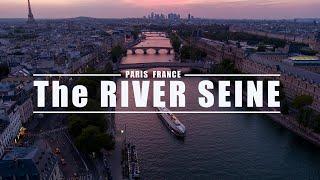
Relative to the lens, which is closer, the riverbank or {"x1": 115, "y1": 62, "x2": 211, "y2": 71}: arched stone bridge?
the riverbank

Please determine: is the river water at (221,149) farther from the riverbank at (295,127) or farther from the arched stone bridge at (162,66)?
the arched stone bridge at (162,66)

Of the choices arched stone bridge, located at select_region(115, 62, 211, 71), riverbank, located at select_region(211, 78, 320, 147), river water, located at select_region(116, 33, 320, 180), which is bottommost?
river water, located at select_region(116, 33, 320, 180)

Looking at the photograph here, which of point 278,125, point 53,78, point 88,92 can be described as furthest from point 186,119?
point 53,78

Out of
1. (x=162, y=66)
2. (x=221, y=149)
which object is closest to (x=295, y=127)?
(x=221, y=149)

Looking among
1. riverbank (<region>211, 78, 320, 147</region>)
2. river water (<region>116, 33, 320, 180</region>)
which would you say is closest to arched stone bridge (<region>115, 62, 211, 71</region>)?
river water (<region>116, 33, 320, 180</region>)

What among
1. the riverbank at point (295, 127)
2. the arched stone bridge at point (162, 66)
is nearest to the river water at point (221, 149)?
the riverbank at point (295, 127)

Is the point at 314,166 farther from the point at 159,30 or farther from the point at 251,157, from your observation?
the point at 159,30

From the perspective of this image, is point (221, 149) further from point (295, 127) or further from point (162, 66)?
point (162, 66)

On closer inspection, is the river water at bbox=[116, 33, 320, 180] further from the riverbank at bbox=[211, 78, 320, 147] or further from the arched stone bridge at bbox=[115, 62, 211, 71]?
the arched stone bridge at bbox=[115, 62, 211, 71]
